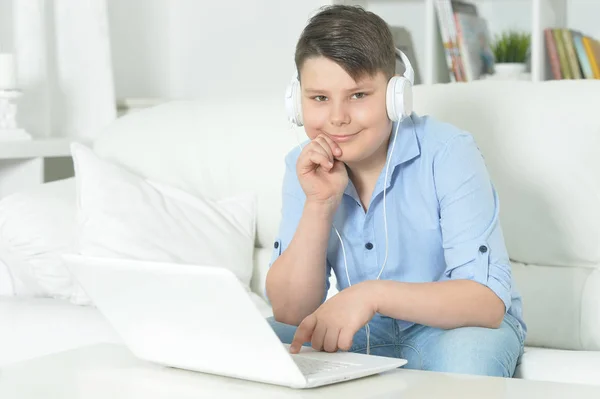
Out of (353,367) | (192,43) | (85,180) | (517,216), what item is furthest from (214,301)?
A: (192,43)

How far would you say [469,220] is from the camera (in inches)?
52.9

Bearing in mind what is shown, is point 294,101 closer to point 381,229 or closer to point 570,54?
point 381,229

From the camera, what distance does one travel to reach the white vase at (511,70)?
8.86 feet

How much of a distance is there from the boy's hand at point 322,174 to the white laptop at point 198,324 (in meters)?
0.31

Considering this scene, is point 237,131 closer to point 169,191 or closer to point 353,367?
point 169,191

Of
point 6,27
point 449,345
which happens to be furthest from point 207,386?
point 6,27

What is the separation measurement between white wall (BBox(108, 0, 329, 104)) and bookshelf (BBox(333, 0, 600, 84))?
27 cm

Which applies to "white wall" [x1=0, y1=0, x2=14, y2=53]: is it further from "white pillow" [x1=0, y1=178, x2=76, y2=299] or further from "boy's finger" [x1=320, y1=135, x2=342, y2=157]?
"boy's finger" [x1=320, y1=135, x2=342, y2=157]

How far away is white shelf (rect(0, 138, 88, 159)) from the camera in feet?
7.79

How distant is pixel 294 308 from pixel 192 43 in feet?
6.46

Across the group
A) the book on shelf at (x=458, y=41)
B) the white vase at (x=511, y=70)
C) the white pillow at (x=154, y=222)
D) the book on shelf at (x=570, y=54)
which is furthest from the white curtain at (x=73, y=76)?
the book on shelf at (x=570, y=54)

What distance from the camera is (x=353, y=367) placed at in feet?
3.43

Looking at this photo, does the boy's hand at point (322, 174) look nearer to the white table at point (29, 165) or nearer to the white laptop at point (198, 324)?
the white laptop at point (198, 324)

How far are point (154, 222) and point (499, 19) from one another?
1.42 meters
